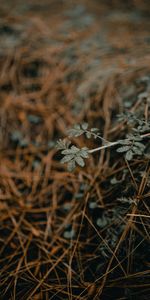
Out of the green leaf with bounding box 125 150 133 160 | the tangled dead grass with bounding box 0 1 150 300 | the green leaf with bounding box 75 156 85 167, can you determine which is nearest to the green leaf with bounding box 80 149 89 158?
the green leaf with bounding box 75 156 85 167

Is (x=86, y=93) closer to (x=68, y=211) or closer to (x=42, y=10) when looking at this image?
(x=68, y=211)

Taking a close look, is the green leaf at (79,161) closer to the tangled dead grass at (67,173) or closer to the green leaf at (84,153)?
the green leaf at (84,153)

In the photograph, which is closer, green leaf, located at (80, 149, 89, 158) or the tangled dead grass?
green leaf, located at (80, 149, 89, 158)

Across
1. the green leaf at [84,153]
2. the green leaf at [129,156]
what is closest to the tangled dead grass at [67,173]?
the green leaf at [129,156]

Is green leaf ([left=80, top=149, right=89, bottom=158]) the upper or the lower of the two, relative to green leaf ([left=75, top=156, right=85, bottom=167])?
upper

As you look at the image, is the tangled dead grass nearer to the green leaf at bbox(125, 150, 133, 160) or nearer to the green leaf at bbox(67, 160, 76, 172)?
the green leaf at bbox(125, 150, 133, 160)

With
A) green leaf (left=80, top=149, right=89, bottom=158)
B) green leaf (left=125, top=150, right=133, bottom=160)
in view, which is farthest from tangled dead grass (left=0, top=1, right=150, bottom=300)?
green leaf (left=80, top=149, right=89, bottom=158)

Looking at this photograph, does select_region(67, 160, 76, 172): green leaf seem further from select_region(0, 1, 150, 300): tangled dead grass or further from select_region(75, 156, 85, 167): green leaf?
select_region(0, 1, 150, 300): tangled dead grass

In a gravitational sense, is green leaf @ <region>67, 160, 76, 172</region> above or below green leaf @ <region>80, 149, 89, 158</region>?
below

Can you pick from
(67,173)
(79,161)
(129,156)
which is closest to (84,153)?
(79,161)
